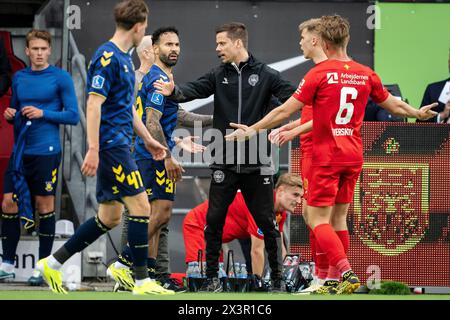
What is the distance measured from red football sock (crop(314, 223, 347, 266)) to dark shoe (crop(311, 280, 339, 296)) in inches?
9.1

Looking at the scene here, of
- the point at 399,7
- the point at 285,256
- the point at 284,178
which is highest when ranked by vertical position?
the point at 399,7

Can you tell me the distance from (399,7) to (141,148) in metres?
4.79

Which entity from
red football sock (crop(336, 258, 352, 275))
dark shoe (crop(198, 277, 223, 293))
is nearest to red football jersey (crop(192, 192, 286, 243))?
dark shoe (crop(198, 277, 223, 293))

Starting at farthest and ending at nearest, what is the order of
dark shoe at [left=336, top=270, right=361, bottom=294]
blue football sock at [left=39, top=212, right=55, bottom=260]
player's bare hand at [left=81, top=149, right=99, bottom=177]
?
1. blue football sock at [left=39, top=212, right=55, bottom=260]
2. dark shoe at [left=336, top=270, right=361, bottom=294]
3. player's bare hand at [left=81, top=149, right=99, bottom=177]

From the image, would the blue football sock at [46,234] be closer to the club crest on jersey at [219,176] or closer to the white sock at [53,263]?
the club crest on jersey at [219,176]

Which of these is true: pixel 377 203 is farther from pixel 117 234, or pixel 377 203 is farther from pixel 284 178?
pixel 117 234

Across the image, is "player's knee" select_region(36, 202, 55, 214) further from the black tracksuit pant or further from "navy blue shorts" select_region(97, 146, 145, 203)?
"navy blue shorts" select_region(97, 146, 145, 203)

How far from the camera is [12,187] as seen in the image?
11602mm

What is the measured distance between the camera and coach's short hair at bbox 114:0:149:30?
849cm

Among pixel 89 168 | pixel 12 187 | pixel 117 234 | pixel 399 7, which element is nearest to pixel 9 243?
pixel 12 187

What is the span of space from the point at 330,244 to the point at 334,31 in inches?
67.6

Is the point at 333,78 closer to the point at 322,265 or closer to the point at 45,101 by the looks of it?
the point at 322,265

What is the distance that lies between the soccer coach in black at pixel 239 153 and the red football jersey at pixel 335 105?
1082 mm

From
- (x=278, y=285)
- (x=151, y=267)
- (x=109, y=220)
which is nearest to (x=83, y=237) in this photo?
(x=109, y=220)
